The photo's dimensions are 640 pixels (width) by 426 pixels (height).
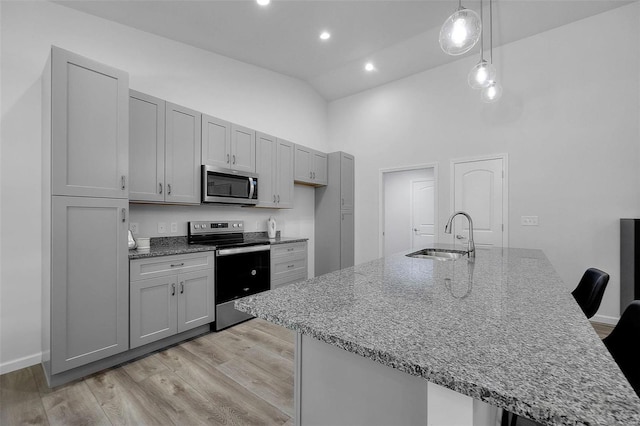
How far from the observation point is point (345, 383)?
0.83m

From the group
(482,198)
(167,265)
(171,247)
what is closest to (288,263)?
(171,247)

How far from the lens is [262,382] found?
2.01 metres

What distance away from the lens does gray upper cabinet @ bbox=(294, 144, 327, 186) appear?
433 cm

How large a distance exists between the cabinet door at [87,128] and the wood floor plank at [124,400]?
4.49 feet

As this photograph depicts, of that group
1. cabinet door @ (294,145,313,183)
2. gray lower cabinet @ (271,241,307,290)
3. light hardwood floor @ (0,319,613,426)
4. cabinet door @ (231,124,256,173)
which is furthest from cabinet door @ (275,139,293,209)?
Result: light hardwood floor @ (0,319,613,426)

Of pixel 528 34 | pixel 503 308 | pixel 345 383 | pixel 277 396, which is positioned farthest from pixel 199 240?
pixel 528 34

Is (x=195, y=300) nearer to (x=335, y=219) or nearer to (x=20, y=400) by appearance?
(x=20, y=400)

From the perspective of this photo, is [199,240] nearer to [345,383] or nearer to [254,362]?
[254,362]

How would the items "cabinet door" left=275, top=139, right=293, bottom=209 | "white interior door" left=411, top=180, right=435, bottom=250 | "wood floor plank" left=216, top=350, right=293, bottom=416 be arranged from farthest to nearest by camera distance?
"white interior door" left=411, top=180, right=435, bottom=250
"cabinet door" left=275, top=139, right=293, bottom=209
"wood floor plank" left=216, top=350, right=293, bottom=416

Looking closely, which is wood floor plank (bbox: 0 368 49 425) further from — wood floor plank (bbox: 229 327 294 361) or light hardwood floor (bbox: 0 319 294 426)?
wood floor plank (bbox: 229 327 294 361)

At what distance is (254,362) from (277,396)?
0.49 m

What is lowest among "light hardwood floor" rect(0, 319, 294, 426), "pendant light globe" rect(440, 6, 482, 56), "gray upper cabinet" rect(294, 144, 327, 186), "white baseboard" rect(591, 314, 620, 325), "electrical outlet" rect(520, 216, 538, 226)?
"light hardwood floor" rect(0, 319, 294, 426)

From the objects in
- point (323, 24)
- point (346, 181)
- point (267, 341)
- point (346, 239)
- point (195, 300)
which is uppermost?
point (323, 24)

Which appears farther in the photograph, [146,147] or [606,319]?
[606,319]
